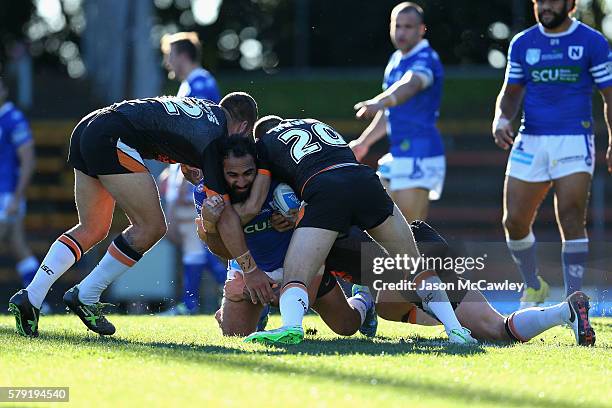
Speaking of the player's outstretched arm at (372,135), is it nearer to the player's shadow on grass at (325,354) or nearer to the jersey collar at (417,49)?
the jersey collar at (417,49)

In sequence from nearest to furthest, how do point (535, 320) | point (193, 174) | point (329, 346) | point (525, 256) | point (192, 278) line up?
point (329, 346)
point (535, 320)
point (193, 174)
point (525, 256)
point (192, 278)

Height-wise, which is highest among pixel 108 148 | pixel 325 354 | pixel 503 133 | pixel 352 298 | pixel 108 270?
pixel 108 148

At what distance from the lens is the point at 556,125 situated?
28.9 ft

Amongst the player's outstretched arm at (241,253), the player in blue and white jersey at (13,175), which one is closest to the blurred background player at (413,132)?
the player's outstretched arm at (241,253)

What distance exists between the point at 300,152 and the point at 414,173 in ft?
11.4

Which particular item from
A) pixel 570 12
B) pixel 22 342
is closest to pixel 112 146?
pixel 22 342

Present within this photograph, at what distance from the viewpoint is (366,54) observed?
19.5 metres

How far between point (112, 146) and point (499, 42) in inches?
489

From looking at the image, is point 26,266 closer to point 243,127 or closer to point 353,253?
point 243,127

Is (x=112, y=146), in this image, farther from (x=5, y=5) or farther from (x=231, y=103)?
(x=5, y=5)

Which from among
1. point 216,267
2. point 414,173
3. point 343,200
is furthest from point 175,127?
point 216,267

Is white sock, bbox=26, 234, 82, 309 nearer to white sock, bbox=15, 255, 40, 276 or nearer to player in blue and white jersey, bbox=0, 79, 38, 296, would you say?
white sock, bbox=15, 255, 40, 276

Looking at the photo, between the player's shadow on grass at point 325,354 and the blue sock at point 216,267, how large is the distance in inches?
160

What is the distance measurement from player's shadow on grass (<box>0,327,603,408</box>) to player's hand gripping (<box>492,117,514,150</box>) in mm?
2301
